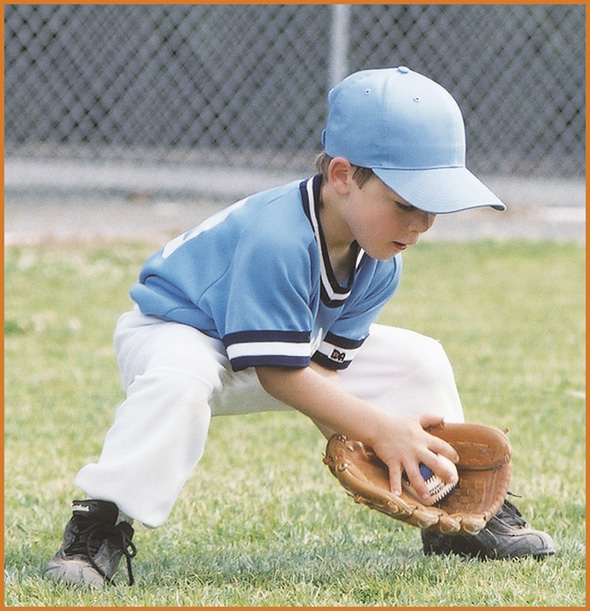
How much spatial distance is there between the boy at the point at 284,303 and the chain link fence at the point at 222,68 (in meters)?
5.14

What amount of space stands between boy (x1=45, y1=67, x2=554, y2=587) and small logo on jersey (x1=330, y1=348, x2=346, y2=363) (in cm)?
13

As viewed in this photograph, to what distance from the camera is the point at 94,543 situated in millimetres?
2471

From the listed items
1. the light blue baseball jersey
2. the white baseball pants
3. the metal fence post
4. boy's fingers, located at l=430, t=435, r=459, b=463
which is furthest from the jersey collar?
the metal fence post

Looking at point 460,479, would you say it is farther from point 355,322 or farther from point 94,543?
point 94,543

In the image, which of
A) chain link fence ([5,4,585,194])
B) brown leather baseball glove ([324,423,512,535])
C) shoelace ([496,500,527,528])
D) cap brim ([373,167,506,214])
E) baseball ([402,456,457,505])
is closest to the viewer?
cap brim ([373,167,506,214])

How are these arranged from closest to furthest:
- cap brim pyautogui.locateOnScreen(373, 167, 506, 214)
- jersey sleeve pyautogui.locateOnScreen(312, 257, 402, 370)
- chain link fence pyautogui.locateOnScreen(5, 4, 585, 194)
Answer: cap brim pyautogui.locateOnScreen(373, 167, 506, 214)
jersey sleeve pyautogui.locateOnScreen(312, 257, 402, 370)
chain link fence pyautogui.locateOnScreen(5, 4, 585, 194)

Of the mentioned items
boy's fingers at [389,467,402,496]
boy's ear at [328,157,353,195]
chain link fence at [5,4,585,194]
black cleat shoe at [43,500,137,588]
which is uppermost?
boy's ear at [328,157,353,195]

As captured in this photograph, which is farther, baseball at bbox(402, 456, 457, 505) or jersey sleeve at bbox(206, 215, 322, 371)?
baseball at bbox(402, 456, 457, 505)

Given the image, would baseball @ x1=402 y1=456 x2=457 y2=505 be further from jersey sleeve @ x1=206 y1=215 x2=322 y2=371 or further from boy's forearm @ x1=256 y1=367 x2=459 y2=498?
jersey sleeve @ x1=206 y1=215 x2=322 y2=371

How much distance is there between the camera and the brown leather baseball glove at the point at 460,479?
7.79 ft

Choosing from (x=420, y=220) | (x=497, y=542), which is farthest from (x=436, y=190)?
(x=497, y=542)

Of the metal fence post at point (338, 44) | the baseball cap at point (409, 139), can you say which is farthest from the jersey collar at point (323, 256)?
the metal fence post at point (338, 44)

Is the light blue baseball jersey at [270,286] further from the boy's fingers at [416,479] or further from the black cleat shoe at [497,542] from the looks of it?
the black cleat shoe at [497,542]

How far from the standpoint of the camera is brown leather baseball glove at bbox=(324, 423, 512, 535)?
93.5 inches
